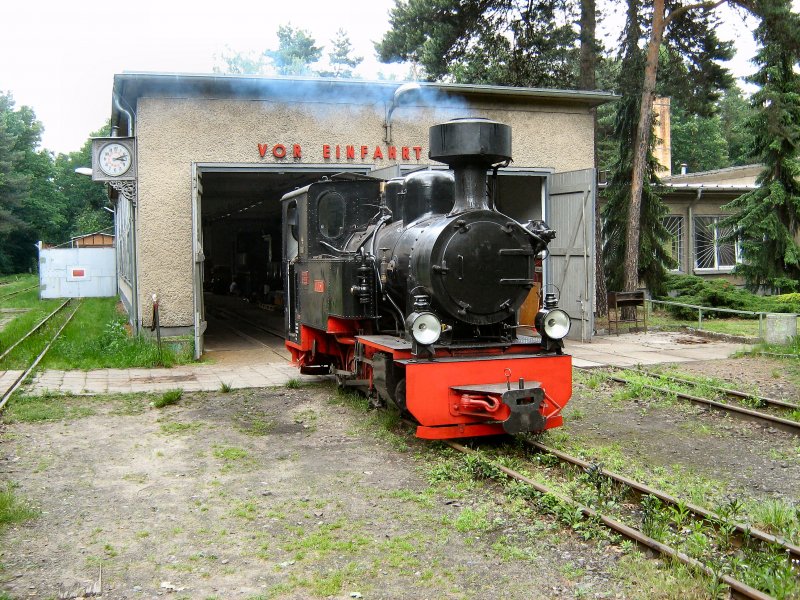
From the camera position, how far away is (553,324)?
699 centimetres

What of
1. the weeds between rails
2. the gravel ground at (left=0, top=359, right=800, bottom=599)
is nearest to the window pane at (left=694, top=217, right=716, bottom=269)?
the gravel ground at (left=0, top=359, right=800, bottom=599)

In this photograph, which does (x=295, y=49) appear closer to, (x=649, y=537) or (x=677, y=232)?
(x=677, y=232)

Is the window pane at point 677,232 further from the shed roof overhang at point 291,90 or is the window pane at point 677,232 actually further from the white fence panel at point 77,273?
the white fence panel at point 77,273

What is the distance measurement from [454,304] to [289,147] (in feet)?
24.1

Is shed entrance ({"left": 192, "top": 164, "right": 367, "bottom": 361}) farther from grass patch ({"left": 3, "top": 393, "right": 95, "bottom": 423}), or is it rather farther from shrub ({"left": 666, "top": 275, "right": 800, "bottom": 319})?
shrub ({"left": 666, "top": 275, "right": 800, "bottom": 319})

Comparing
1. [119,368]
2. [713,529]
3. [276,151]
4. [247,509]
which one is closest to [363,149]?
[276,151]

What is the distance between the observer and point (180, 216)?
42.1 feet

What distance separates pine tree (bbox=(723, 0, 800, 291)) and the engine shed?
692 cm

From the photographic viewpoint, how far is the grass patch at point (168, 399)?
29.8ft

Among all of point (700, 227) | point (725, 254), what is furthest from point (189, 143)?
point (725, 254)

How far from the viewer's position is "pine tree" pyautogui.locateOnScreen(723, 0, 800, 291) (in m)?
19.1

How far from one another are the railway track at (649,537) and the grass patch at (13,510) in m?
3.41

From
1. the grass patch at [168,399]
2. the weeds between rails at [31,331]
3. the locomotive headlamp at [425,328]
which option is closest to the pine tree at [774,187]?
the locomotive headlamp at [425,328]

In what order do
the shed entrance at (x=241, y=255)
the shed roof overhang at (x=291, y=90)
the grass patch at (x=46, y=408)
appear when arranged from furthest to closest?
1. the shed entrance at (x=241, y=255)
2. the shed roof overhang at (x=291, y=90)
3. the grass patch at (x=46, y=408)
